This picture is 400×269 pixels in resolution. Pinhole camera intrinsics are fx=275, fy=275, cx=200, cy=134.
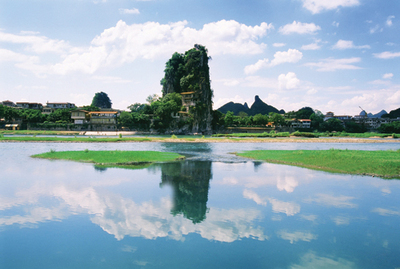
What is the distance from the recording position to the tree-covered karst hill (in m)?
140

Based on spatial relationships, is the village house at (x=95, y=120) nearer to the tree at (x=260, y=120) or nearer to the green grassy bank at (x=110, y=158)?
the tree at (x=260, y=120)

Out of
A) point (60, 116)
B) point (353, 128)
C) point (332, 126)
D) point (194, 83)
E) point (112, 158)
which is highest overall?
point (194, 83)

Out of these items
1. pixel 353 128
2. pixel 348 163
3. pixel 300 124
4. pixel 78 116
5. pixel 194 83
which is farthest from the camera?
pixel 300 124

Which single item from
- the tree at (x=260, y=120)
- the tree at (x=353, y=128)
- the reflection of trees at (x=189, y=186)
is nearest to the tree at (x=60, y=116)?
the tree at (x=260, y=120)

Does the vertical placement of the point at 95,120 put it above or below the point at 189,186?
above

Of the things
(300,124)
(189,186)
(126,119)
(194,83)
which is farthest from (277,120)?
(189,186)

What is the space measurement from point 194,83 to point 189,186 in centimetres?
Answer: 12420

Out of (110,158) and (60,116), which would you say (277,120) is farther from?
(110,158)

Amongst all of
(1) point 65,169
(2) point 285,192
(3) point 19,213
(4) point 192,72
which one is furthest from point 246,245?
(4) point 192,72

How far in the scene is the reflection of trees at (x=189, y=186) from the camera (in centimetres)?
1683

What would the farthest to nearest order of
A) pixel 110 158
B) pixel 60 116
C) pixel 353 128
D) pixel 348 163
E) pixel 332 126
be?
pixel 353 128 → pixel 332 126 → pixel 60 116 → pixel 110 158 → pixel 348 163

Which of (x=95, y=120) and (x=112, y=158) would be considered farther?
(x=95, y=120)

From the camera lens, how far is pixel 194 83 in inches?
5650

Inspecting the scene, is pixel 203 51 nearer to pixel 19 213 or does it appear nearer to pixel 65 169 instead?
pixel 65 169
